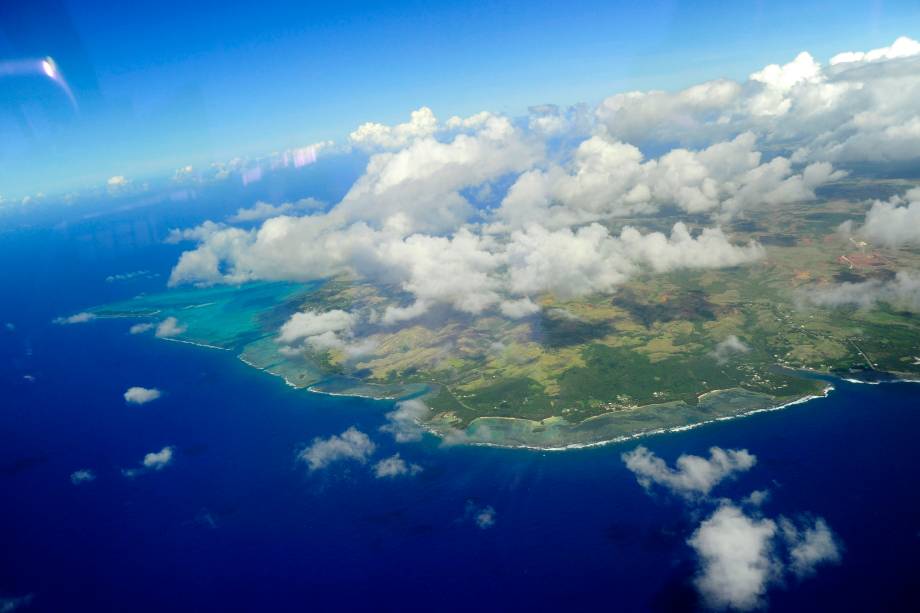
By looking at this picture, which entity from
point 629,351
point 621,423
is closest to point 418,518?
point 621,423

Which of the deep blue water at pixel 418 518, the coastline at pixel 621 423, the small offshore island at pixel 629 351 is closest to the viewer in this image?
the deep blue water at pixel 418 518

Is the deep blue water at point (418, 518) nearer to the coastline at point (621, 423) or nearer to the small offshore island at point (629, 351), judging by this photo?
the coastline at point (621, 423)

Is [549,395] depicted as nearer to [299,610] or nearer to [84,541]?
[299,610]

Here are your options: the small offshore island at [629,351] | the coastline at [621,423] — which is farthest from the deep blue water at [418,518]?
the small offshore island at [629,351]

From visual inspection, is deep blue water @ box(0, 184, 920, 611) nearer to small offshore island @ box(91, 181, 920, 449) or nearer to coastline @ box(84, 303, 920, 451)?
coastline @ box(84, 303, 920, 451)

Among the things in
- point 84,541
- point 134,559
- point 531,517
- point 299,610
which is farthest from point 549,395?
point 84,541

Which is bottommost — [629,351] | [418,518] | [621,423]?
[418,518]

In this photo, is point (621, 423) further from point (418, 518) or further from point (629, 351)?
point (418, 518)

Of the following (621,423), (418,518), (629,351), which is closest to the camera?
(418,518)
